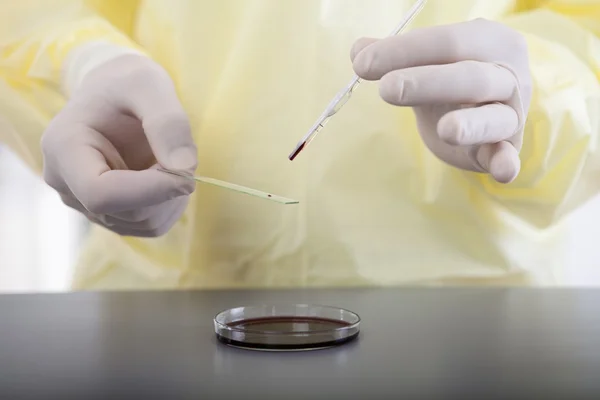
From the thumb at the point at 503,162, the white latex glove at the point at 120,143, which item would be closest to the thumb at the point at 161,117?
the white latex glove at the point at 120,143

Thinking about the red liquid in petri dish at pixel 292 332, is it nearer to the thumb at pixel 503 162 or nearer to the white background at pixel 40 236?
the thumb at pixel 503 162

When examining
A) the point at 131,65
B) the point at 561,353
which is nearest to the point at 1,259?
the point at 131,65

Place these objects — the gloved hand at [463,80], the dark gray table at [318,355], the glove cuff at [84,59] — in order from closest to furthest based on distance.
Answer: the dark gray table at [318,355]
the gloved hand at [463,80]
the glove cuff at [84,59]

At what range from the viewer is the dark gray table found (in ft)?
1.25

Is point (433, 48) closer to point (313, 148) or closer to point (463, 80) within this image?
point (463, 80)

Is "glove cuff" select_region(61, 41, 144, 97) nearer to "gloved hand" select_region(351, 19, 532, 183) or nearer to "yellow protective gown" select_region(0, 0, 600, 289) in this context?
"yellow protective gown" select_region(0, 0, 600, 289)

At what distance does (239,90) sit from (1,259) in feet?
1.54

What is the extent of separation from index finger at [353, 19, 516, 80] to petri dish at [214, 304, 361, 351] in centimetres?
19

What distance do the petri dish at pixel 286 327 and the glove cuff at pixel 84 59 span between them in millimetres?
370

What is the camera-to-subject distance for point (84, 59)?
2.50ft

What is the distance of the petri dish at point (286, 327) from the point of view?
0.46 metres

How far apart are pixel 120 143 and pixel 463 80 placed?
390 millimetres

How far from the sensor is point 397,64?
53cm

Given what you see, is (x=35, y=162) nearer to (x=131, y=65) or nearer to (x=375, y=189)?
(x=131, y=65)
